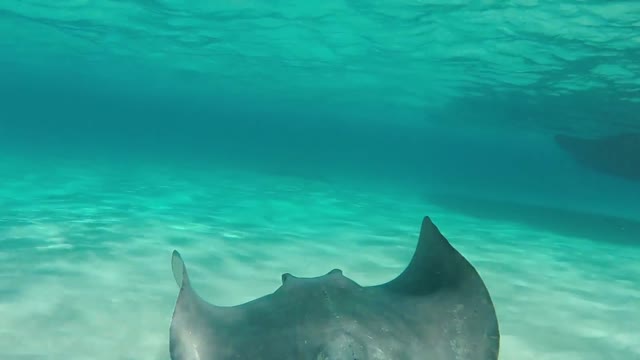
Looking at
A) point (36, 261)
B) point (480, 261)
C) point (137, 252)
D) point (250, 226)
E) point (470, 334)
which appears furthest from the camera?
point (250, 226)

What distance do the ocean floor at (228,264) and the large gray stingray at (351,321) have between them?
1297mm

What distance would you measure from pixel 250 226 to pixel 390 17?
33.6 feet

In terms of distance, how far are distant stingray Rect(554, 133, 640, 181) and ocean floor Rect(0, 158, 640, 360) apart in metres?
16.1

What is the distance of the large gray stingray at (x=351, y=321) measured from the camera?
3.10 metres

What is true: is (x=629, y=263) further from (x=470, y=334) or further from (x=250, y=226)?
(x=470, y=334)

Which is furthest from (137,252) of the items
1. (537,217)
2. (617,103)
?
(617,103)

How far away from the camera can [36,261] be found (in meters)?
6.92

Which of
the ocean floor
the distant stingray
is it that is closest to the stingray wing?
the ocean floor

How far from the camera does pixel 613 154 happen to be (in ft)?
94.1

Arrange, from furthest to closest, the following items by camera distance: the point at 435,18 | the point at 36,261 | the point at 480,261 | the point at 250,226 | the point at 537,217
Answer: the point at 537,217, the point at 435,18, the point at 250,226, the point at 480,261, the point at 36,261

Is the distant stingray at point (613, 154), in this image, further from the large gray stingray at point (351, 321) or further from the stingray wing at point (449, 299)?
the large gray stingray at point (351, 321)

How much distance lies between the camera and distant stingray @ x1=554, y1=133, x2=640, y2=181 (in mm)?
27078

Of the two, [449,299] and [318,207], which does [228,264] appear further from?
[318,207]

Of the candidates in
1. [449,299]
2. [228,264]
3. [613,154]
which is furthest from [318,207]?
[613,154]
